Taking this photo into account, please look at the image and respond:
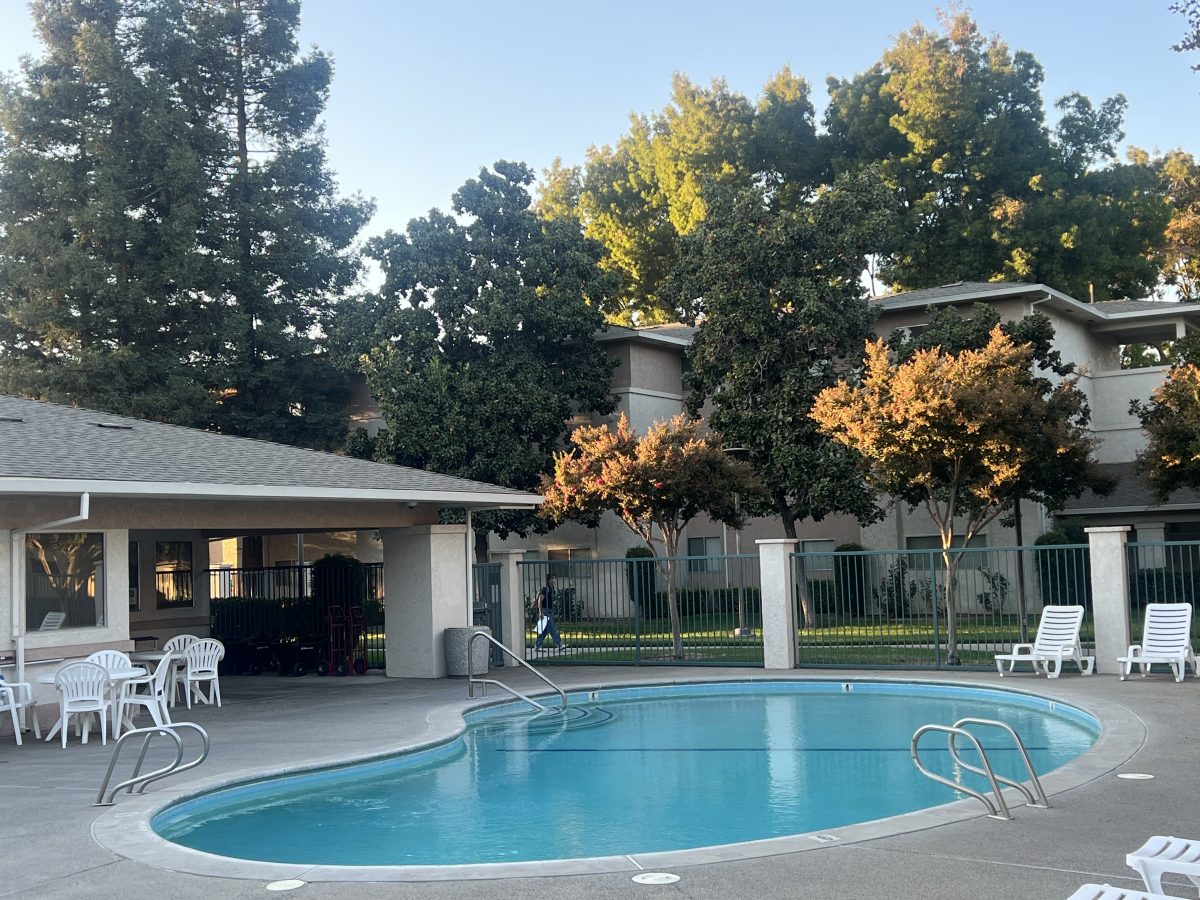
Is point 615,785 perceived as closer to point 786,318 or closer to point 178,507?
point 178,507

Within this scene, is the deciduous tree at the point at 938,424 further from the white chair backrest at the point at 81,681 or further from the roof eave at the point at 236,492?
the white chair backrest at the point at 81,681

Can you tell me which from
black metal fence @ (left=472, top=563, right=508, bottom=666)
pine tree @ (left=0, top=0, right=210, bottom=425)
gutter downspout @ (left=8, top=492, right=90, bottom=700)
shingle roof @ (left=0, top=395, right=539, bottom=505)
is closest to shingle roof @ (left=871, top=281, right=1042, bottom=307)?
black metal fence @ (left=472, top=563, right=508, bottom=666)

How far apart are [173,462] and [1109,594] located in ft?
44.6

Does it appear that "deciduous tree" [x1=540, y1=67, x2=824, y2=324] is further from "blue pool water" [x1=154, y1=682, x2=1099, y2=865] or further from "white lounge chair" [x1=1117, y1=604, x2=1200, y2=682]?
"blue pool water" [x1=154, y1=682, x2=1099, y2=865]

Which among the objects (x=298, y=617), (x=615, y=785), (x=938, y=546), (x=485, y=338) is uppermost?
(x=485, y=338)

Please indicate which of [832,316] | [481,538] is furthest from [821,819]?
[481,538]

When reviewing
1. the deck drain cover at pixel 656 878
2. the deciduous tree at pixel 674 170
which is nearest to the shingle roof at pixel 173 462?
the deck drain cover at pixel 656 878

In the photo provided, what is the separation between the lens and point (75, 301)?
36.1 m

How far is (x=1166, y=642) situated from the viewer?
1730cm

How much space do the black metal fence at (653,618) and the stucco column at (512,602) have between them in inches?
8.1

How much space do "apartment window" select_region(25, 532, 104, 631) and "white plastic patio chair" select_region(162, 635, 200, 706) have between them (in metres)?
1.33

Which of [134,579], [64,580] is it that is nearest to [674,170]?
[134,579]

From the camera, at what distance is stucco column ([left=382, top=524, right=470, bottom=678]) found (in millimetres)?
21141

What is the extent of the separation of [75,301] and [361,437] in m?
9.47
